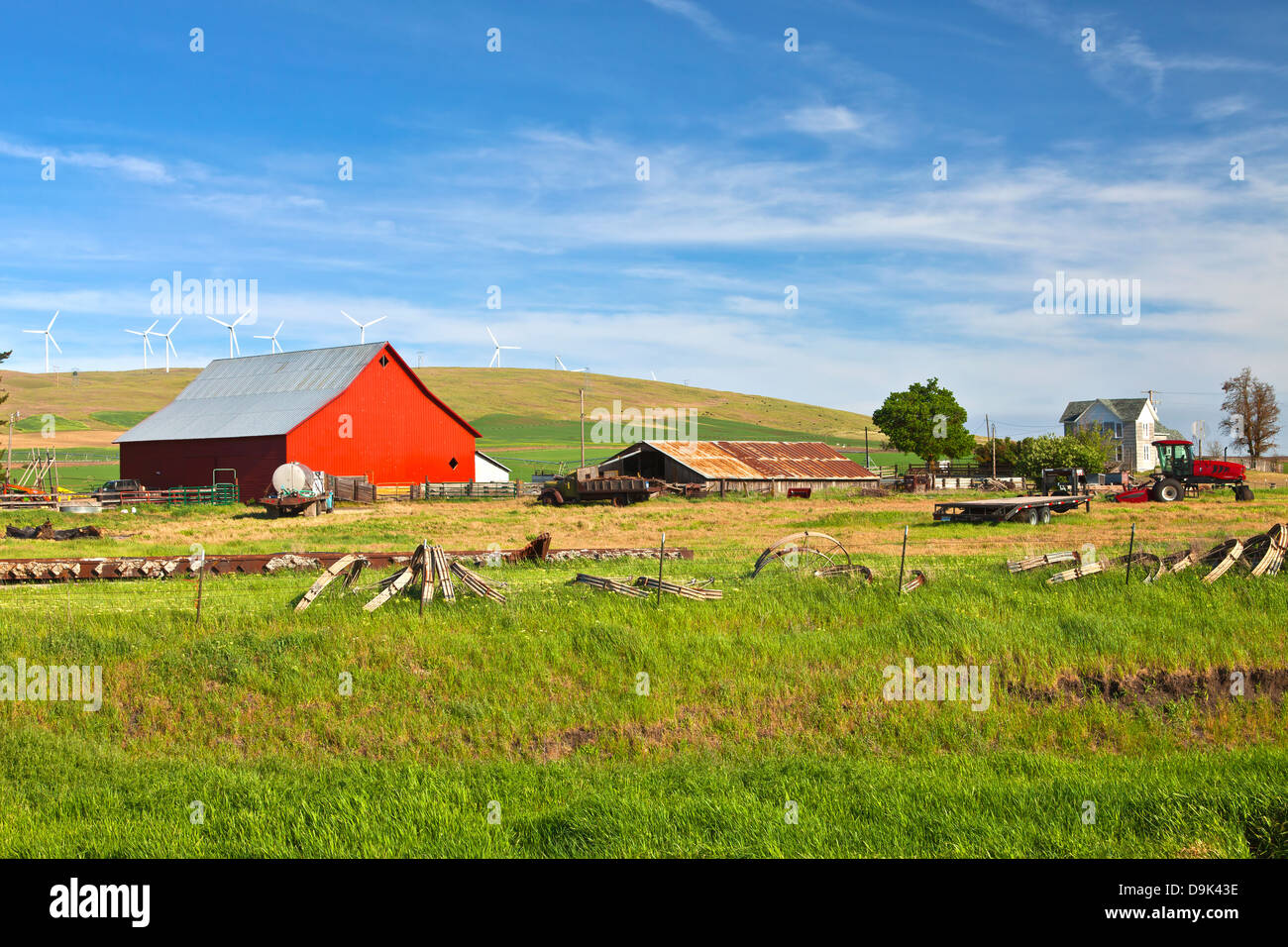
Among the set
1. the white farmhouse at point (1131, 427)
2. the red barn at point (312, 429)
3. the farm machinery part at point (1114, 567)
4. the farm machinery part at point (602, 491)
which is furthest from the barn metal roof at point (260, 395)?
the white farmhouse at point (1131, 427)

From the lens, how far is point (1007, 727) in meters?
11.8

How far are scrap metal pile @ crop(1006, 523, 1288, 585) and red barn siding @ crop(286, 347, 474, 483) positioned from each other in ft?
153

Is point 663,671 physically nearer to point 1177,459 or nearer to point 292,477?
point 292,477

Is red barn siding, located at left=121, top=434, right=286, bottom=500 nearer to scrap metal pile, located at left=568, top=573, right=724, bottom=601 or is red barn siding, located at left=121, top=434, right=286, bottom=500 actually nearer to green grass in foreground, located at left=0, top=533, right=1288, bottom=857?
A: green grass in foreground, located at left=0, top=533, right=1288, bottom=857

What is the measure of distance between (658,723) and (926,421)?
86783 millimetres

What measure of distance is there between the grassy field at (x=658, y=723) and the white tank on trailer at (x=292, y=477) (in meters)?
34.3

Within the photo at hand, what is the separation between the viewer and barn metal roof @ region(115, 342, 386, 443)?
191 feet

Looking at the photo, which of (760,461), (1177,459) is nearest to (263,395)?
(760,461)

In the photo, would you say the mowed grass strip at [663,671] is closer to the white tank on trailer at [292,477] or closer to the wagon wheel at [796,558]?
the wagon wheel at [796,558]

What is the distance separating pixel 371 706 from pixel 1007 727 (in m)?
7.72
